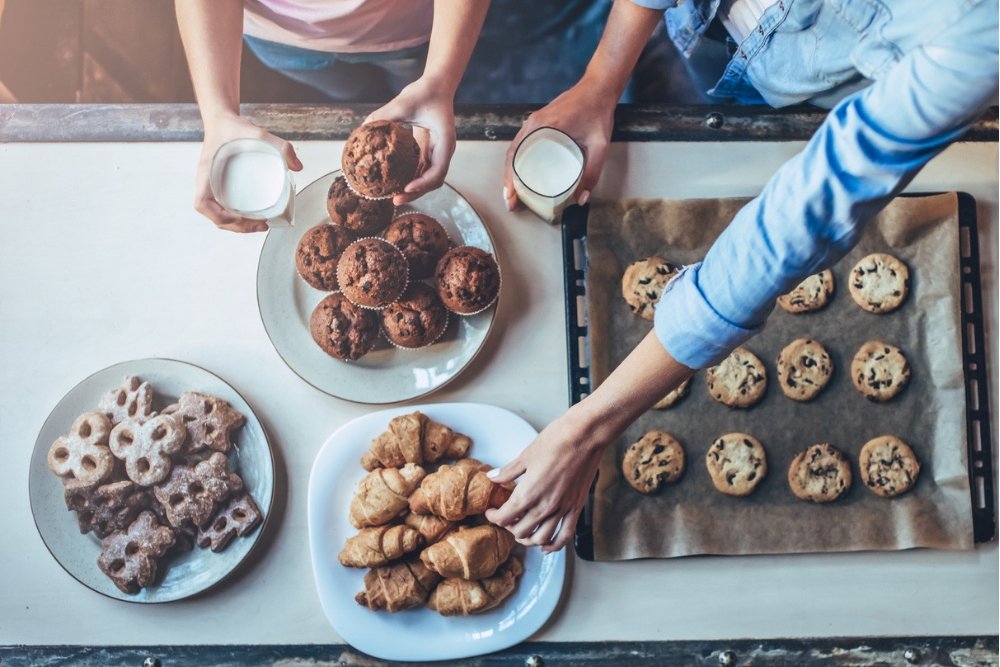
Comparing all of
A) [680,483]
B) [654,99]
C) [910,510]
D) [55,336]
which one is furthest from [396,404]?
[910,510]

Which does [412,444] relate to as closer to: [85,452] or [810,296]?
[85,452]

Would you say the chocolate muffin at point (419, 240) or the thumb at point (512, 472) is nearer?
the thumb at point (512, 472)

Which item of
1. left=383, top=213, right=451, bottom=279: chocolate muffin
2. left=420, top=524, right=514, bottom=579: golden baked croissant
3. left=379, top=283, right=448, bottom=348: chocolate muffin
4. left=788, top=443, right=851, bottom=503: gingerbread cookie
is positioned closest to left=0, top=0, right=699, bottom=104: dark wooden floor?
left=383, top=213, right=451, bottom=279: chocolate muffin

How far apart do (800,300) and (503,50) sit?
0.65m

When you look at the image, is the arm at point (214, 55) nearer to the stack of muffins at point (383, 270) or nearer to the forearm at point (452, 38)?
the stack of muffins at point (383, 270)

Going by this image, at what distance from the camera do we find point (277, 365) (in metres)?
1.24

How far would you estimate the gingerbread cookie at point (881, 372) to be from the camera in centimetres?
120

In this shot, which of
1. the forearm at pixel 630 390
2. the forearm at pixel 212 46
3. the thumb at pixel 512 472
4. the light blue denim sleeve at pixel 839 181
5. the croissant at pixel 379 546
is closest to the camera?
the light blue denim sleeve at pixel 839 181

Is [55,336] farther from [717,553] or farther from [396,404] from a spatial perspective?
[717,553]

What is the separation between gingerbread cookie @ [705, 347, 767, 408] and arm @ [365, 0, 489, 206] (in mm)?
527

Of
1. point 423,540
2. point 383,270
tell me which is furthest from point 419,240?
point 423,540

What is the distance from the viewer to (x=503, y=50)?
131 cm

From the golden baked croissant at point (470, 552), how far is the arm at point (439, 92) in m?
0.51

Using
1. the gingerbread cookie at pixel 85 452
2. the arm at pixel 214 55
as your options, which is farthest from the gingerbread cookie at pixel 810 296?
the gingerbread cookie at pixel 85 452
